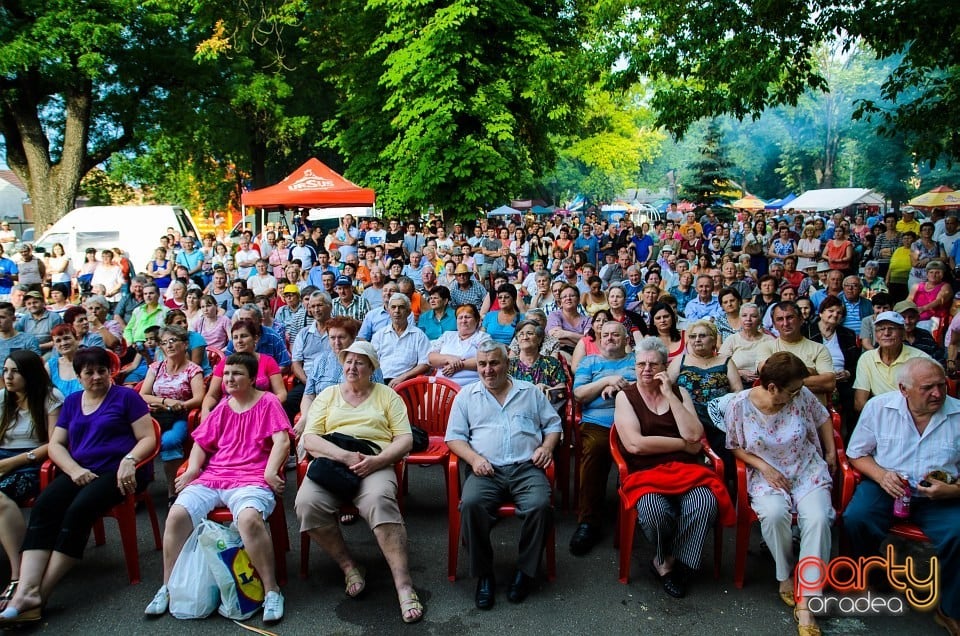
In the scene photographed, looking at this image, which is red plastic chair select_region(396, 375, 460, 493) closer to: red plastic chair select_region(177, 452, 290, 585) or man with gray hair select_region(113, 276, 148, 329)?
red plastic chair select_region(177, 452, 290, 585)

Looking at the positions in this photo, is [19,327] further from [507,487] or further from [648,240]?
[648,240]

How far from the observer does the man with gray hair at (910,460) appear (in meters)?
3.35

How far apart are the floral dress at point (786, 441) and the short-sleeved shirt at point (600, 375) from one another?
88 centimetres

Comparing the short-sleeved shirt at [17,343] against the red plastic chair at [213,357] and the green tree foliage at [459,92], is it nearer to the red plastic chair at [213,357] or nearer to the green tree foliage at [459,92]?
the red plastic chair at [213,357]

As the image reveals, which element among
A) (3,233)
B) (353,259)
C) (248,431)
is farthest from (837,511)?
(3,233)

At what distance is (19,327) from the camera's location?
21.5 feet

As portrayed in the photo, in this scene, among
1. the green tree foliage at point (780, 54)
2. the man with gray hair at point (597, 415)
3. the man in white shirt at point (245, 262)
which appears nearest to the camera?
the man with gray hair at point (597, 415)

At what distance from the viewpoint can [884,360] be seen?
4668mm

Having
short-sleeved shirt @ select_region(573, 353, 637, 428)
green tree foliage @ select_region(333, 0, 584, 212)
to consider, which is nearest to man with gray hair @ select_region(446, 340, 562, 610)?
short-sleeved shirt @ select_region(573, 353, 637, 428)

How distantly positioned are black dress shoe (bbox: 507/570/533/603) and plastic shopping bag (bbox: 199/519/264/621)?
1260mm

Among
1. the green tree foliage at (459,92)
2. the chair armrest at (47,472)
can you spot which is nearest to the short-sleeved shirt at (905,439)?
the chair armrest at (47,472)

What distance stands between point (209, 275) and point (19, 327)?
5781 mm

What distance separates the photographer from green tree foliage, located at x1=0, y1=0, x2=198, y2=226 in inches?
617

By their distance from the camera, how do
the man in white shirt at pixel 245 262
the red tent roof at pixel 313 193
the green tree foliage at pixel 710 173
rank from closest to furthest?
1. the man in white shirt at pixel 245 262
2. the red tent roof at pixel 313 193
3. the green tree foliage at pixel 710 173
